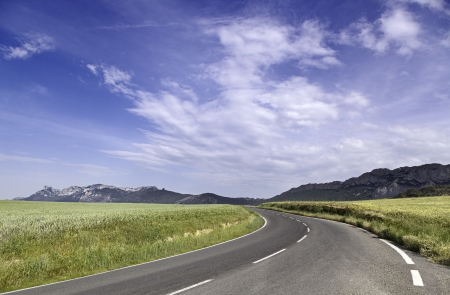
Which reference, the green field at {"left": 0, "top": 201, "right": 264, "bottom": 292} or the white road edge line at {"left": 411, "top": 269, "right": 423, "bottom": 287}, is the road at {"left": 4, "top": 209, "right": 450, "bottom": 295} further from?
the green field at {"left": 0, "top": 201, "right": 264, "bottom": 292}

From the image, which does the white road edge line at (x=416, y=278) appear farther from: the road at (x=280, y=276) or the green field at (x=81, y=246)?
the green field at (x=81, y=246)

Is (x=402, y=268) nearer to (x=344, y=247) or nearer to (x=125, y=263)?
(x=344, y=247)

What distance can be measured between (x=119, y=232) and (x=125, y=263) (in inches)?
287

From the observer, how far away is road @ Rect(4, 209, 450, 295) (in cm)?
666

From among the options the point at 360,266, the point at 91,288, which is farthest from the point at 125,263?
the point at 360,266

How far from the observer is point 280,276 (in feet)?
25.4

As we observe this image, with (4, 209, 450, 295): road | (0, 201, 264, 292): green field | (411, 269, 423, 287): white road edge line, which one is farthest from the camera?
(0, 201, 264, 292): green field

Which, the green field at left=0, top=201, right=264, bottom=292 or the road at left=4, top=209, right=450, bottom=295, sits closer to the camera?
the road at left=4, top=209, right=450, bottom=295

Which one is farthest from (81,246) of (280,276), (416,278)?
(416,278)

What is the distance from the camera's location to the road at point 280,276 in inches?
262

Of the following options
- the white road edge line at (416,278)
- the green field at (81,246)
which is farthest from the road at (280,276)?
the green field at (81,246)

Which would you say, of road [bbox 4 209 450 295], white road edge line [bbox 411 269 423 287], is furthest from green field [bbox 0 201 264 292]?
white road edge line [bbox 411 269 423 287]

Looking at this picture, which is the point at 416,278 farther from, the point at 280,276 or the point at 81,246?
the point at 81,246

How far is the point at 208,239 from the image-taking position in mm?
17031
